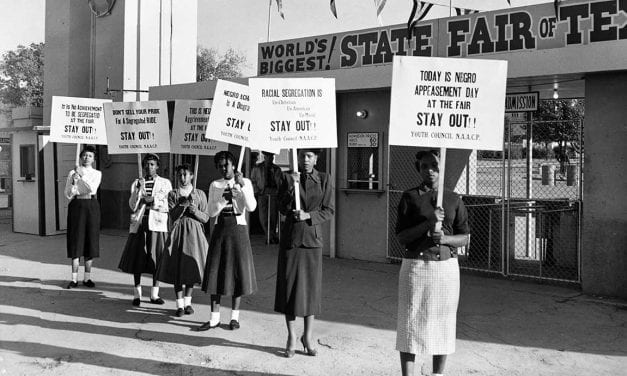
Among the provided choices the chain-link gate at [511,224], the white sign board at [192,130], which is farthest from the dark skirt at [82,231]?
the chain-link gate at [511,224]

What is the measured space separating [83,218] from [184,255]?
2638mm

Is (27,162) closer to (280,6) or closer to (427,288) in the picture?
(280,6)

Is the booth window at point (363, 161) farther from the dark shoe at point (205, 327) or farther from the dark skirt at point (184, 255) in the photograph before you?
the dark shoe at point (205, 327)

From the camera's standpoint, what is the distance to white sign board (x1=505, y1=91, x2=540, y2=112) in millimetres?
9922

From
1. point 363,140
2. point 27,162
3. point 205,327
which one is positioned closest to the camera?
point 205,327

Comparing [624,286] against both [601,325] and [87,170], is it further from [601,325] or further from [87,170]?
[87,170]

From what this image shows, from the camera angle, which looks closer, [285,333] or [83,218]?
[285,333]

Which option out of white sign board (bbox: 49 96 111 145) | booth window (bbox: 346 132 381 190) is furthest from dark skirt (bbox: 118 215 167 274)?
booth window (bbox: 346 132 381 190)

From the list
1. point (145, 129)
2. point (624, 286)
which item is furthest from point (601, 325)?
point (145, 129)

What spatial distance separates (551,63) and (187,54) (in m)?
13.3

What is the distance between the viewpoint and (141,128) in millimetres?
7977

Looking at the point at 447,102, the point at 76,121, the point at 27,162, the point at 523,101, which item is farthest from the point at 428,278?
the point at 27,162

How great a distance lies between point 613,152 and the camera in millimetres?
8492

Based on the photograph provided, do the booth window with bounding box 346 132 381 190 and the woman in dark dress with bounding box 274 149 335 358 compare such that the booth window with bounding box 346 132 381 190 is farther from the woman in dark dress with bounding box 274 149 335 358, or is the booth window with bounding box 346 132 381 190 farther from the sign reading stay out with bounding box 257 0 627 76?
the woman in dark dress with bounding box 274 149 335 358
